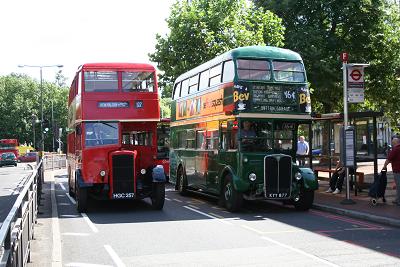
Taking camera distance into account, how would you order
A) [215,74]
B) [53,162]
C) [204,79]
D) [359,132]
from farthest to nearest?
1. [53,162]
2. [359,132]
3. [204,79]
4. [215,74]

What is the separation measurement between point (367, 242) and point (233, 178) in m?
4.85

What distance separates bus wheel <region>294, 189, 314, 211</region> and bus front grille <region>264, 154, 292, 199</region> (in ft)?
1.61

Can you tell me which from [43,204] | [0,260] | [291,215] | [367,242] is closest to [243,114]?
[291,215]

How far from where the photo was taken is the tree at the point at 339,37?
92.7ft

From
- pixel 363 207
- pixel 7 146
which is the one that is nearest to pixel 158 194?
pixel 363 207

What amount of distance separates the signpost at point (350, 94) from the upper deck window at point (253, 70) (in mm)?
2071

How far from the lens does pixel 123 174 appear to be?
13984mm

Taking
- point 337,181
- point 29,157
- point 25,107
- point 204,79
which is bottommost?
point 337,181

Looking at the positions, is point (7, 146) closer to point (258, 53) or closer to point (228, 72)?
point (228, 72)

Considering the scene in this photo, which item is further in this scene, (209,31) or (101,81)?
(209,31)

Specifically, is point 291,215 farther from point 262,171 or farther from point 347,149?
point 347,149

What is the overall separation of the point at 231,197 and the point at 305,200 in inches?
74.9

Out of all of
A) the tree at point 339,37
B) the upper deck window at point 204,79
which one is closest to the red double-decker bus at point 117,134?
the upper deck window at point 204,79

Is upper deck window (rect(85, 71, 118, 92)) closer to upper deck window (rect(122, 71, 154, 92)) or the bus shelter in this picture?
upper deck window (rect(122, 71, 154, 92))
